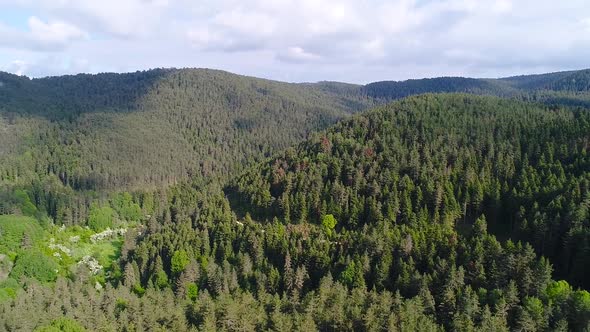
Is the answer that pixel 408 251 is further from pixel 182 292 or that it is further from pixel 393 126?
pixel 393 126

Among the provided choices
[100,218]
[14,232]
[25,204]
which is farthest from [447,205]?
[25,204]

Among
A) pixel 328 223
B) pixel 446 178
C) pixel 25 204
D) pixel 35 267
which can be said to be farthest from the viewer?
pixel 25 204

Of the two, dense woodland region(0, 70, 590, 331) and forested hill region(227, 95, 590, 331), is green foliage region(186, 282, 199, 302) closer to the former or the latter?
dense woodland region(0, 70, 590, 331)

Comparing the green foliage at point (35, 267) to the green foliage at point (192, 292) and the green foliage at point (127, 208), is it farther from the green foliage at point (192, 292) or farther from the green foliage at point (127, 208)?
the green foliage at point (127, 208)

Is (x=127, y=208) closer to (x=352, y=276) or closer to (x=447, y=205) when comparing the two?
(x=352, y=276)

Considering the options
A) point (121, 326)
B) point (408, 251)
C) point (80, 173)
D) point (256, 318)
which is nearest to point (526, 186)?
point (408, 251)

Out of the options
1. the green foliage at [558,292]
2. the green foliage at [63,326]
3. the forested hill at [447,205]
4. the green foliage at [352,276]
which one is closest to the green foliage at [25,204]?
the forested hill at [447,205]
